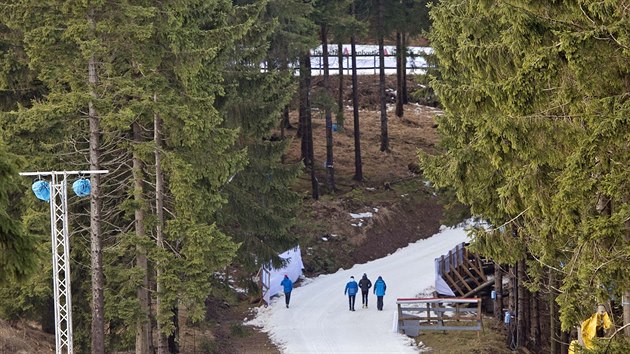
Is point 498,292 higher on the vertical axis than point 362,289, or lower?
higher

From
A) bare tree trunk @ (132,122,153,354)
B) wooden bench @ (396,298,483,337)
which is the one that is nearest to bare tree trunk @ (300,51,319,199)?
wooden bench @ (396,298,483,337)

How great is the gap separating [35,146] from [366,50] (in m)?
51.1

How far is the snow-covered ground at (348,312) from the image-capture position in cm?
2730

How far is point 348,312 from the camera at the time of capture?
31.2 meters

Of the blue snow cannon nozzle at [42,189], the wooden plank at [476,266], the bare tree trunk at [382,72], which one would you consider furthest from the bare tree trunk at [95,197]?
the bare tree trunk at [382,72]

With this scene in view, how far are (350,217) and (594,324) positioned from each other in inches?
1058

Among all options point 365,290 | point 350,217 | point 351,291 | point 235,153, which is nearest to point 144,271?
point 235,153

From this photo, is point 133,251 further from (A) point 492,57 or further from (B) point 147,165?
(A) point 492,57

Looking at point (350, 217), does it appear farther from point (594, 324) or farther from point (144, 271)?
point (594, 324)

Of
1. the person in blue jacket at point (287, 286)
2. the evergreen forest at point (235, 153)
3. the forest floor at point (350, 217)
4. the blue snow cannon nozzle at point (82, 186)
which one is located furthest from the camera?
the person in blue jacket at point (287, 286)

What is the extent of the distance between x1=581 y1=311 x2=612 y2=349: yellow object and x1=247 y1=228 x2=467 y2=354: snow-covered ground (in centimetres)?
1204

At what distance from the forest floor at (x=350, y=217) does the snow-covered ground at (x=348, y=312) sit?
649 mm

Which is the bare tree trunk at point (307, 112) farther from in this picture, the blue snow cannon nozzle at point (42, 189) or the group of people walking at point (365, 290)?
the blue snow cannon nozzle at point (42, 189)

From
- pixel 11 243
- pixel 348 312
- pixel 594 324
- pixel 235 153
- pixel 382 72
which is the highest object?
pixel 11 243
